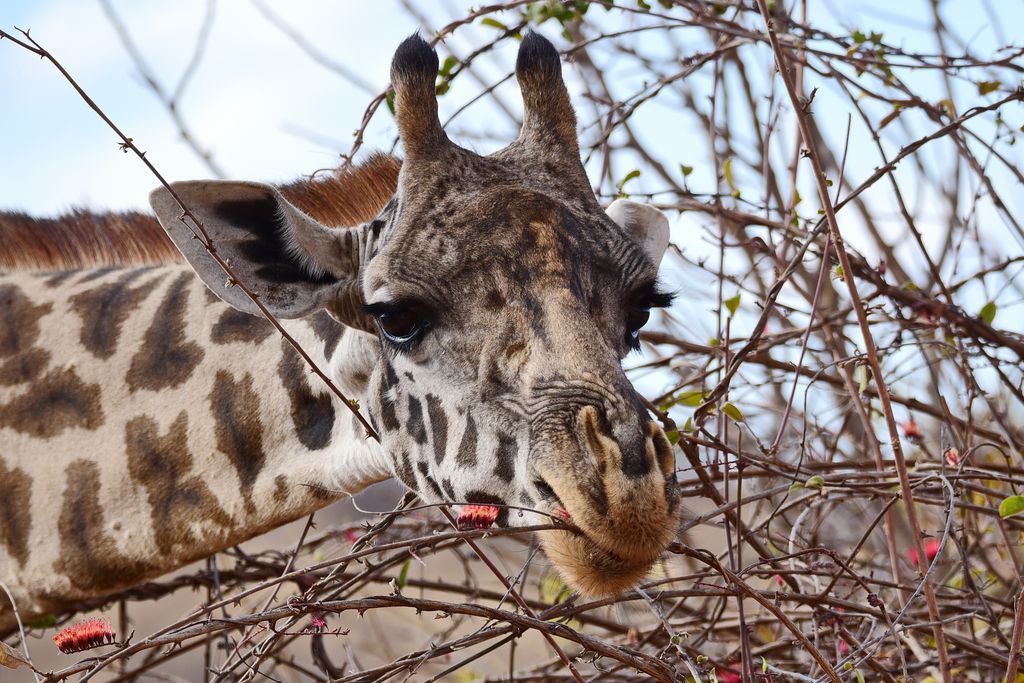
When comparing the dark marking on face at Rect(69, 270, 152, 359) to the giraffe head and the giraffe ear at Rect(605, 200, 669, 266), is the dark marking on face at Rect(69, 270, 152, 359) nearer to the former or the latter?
the giraffe head

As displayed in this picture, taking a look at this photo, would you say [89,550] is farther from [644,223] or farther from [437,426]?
[644,223]

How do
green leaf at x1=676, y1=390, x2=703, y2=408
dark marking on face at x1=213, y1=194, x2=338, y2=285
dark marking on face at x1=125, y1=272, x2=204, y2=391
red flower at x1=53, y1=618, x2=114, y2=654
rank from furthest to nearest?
dark marking on face at x1=125, y1=272, x2=204, y2=391, green leaf at x1=676, y1=390, x2=703, y2=408, dark marking on face at x1=213, y1=194, x2=338, y2=285, red flower at x1=53, y1=618, x2=114, y2=654

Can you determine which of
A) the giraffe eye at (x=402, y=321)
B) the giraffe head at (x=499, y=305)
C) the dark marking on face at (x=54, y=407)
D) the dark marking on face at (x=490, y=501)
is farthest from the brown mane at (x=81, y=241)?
the dark marking on face at (x=490, y=501)

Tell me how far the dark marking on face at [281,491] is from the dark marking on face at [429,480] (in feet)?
2.33

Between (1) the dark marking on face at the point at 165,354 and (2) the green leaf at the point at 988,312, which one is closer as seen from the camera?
(2) the green leaf at the point at 988,312

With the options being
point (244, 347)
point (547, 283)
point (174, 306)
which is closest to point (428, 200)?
point (547, 283)

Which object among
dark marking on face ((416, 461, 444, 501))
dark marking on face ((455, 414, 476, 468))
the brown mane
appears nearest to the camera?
dark marking on face ((455, 414, 476, 468))

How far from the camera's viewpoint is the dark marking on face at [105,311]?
14.7 feet

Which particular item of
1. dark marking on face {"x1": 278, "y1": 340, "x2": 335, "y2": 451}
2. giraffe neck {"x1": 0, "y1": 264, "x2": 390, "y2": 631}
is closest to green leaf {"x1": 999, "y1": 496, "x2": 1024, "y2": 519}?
giraffe neck {"x1": 0, "y1": 264, "x2": 390, "y2": 631}

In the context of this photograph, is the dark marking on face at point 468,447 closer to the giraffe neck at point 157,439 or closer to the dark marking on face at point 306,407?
the giraffe neck at point 157,439

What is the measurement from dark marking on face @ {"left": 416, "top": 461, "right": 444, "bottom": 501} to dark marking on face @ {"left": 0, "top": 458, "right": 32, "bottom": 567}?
174 centimetres

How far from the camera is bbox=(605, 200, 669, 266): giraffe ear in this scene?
13.2 ft

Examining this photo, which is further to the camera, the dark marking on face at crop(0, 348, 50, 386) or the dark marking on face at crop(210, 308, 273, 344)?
the dark marking on face at crop(0, 348, 50, 386)

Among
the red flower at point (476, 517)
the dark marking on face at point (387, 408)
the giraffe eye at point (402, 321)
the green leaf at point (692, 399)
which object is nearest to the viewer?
the red flower at point (476, 517)
